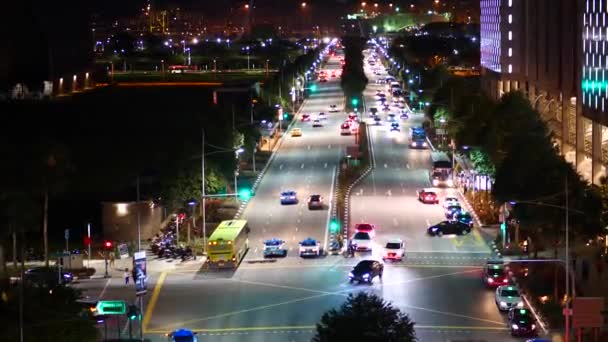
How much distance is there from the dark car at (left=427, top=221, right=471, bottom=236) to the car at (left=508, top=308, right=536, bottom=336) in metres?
21.4

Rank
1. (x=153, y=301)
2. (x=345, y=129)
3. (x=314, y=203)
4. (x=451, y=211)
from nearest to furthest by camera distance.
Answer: (x=153, y=301) < (x=451, y=211) < (x=314, y=203) < (x=345, y=129)

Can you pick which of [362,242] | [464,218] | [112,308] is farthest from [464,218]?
[112,308]

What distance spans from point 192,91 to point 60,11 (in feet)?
65.1

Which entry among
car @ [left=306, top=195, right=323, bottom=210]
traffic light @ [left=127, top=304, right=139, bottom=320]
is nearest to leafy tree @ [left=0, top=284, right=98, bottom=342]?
traffic light @ [left=127, top=304, right=139, bottom=320]

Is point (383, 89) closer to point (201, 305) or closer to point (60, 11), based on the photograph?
point (60, 11)

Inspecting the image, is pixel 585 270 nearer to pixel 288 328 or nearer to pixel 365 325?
pixel 288 328

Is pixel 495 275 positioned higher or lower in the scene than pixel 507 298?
lower

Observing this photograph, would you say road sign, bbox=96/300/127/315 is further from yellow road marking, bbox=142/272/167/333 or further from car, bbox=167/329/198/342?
car, bbox=167/329/198/342

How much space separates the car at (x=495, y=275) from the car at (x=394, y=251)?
6.61 metres

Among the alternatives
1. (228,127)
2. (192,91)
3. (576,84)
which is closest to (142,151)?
(228,127)

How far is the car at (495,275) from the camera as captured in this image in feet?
163

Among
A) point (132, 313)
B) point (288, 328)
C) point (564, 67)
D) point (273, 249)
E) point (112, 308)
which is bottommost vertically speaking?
point (273, 249)

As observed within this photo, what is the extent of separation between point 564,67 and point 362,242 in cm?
3128

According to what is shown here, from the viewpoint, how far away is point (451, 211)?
6800 cm
